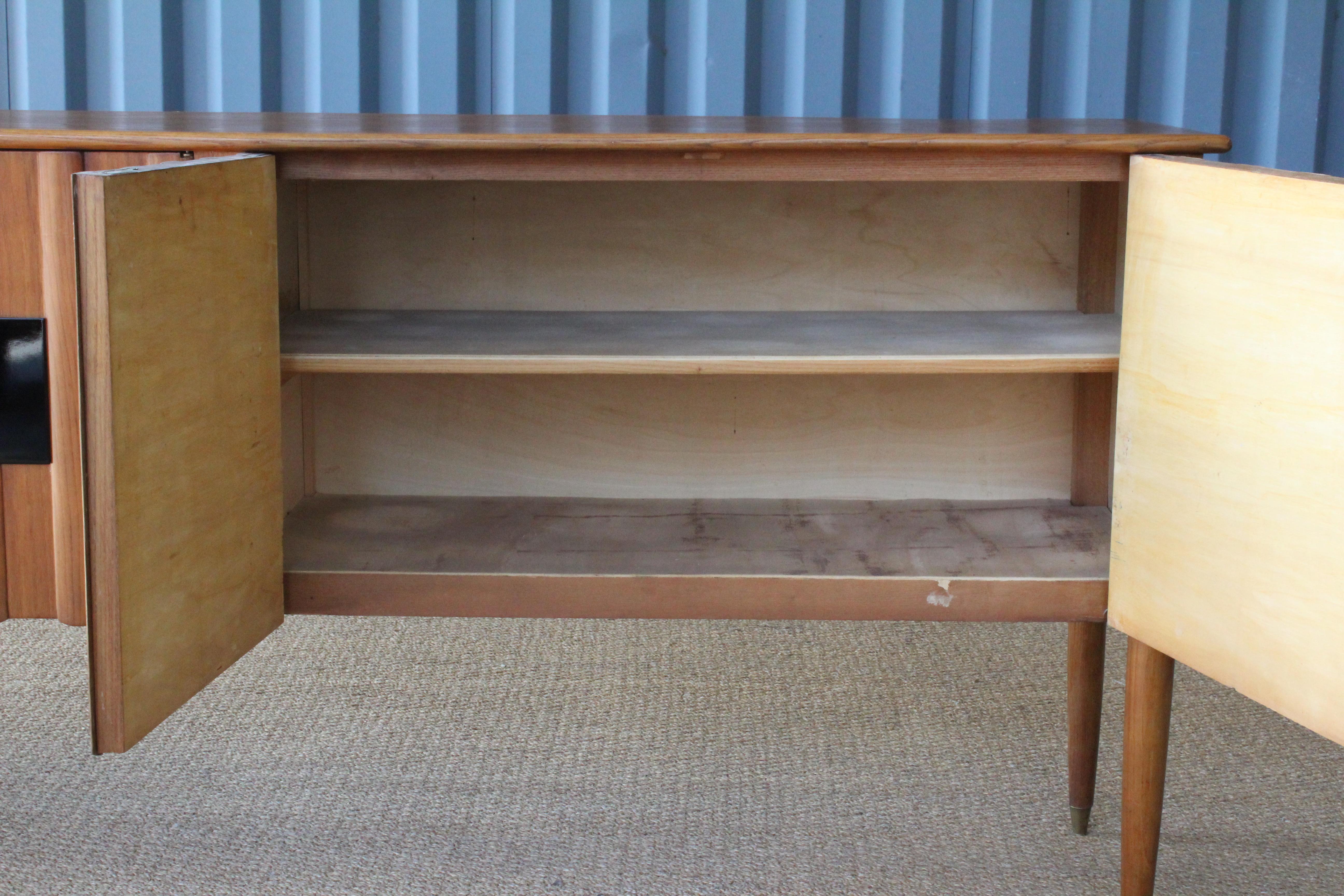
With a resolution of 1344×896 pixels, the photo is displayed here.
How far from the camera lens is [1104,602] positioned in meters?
1.30

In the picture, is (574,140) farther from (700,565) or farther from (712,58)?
(712,58)

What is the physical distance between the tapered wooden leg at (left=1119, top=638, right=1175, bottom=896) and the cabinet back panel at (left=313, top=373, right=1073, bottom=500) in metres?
0.42

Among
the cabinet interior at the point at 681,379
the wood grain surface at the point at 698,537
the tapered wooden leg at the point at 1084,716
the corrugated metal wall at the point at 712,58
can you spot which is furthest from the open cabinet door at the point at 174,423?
the corrugated metal wall at the point at 712,58

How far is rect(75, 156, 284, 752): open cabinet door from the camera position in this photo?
0.97m

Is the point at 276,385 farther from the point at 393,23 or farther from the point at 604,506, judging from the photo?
the point at 393,23

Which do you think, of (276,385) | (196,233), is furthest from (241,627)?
(196,233)

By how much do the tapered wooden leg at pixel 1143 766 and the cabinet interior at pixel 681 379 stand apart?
0.32 metres

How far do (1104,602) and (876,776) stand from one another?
0.48 meters

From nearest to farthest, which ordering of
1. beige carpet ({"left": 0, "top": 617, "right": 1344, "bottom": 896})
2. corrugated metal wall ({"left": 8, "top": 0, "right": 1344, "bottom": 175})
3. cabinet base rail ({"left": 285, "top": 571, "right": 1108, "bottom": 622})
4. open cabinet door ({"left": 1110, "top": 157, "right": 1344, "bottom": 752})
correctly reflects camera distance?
open cabinet door ({"left": 1110, "top": 157, "right": 1344, "bottom": 752}), cabinet base rail ({"left": 285, "top": 571, "right": 1108, "bottom": 622}), beige carpet ({"left": 0, "top": 617, "right": 1344, "bottom": 896}), corrugated metal wall ({"left": 8, "top": 0, "right": 1344, "bottom": 175})

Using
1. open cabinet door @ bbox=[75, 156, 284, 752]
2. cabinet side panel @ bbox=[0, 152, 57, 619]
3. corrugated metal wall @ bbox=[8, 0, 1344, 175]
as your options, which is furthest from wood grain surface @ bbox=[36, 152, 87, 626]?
corrugated metal wall @ bbox=[8, 0, 1344, 175]

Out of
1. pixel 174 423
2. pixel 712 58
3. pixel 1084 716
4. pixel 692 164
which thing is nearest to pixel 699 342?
pixel 692 164

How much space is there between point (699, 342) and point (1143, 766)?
62 centimetres

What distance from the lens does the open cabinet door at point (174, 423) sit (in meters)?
0.97

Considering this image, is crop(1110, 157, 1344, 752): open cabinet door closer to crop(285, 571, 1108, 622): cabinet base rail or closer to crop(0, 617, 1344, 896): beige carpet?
crop(285, 571, 1108, 622): cabinet base rail
